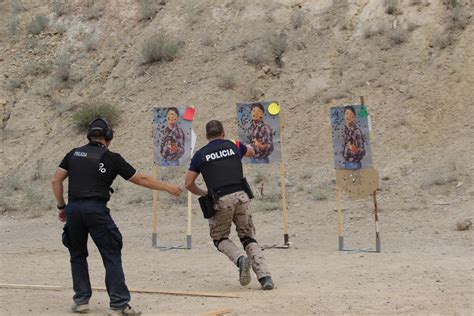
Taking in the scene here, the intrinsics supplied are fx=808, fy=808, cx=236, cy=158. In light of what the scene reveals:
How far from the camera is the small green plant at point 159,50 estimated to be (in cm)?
2333

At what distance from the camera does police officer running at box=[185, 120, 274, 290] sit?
891 cm

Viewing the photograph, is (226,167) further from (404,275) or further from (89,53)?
(89,53)

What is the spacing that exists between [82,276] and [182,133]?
603 cm

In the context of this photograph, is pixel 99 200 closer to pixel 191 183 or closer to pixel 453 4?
pixel 191 183

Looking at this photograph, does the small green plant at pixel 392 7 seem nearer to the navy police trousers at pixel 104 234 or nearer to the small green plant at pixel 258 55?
the small green plant at pixel 258 55

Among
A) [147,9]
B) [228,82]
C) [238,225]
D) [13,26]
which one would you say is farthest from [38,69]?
[238,225]

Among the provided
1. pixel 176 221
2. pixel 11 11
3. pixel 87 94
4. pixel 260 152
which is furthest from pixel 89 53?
pixel 260 152

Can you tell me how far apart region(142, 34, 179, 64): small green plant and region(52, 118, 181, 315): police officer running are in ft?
50.9

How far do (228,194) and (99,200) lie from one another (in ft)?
5.31

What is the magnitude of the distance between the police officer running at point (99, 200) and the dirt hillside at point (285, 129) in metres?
0.59

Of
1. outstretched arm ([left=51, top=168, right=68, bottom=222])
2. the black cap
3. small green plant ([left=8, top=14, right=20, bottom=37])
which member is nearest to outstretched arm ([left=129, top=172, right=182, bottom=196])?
the black cap

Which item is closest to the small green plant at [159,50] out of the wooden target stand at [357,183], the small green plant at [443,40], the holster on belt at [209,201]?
the small green plant at [443,40]

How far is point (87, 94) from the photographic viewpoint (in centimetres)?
2381

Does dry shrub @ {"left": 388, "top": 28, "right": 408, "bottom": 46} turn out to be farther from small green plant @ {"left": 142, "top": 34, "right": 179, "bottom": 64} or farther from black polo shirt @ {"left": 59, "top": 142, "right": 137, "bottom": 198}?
black polo shirt @ {"left": 59, "top": 142, "right": 137, "bottom": 198}
